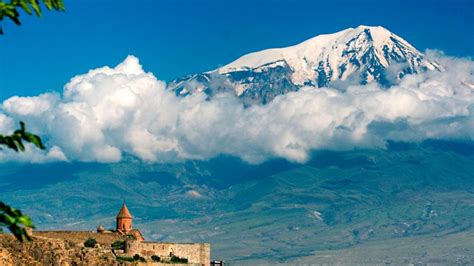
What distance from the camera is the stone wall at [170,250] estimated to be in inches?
3580

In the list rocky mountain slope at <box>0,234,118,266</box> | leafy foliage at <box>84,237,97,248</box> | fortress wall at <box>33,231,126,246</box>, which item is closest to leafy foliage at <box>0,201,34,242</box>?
rocky mountain slope at <box>0,234,118,266</box>

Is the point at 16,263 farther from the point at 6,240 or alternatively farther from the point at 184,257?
the point at 184,257

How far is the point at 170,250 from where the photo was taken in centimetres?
9388

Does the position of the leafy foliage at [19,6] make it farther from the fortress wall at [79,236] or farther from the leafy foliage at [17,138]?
the fortress wall at [79,236]

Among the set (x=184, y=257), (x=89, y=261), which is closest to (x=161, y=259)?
(x=184, y=257)

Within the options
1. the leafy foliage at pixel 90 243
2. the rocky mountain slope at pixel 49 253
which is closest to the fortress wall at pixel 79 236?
the leafy foliage at pixel 90 243

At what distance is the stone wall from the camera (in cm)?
9094

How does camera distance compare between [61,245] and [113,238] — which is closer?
[61,245]

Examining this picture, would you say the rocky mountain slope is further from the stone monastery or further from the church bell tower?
the church bell tower

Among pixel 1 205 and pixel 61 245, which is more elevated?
pixel 61 245

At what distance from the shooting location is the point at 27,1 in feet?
63.4

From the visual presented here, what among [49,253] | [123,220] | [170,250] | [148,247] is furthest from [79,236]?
[123,220]

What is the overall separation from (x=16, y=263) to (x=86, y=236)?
22.7 metres

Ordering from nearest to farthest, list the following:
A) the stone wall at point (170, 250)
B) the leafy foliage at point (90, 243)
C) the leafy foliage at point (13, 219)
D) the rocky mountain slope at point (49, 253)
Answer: the leafy foliage at point (13, 219), the rocky mountain slope at point (49, 253), the leafy foliage at point (90, 243), the stone wall at point (170, 250)
